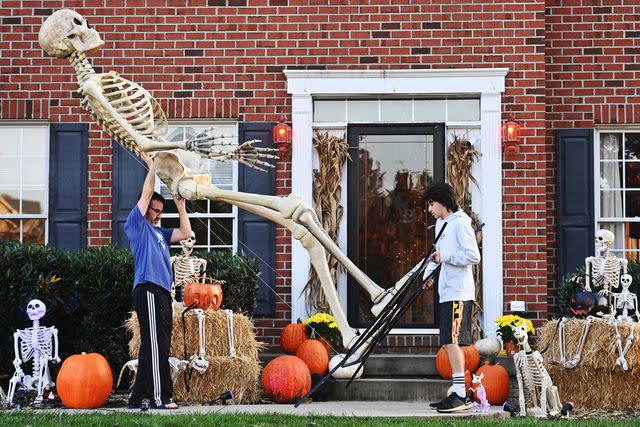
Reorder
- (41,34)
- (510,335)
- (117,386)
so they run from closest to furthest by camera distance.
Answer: (41,34) < (117,386) < (510,335)

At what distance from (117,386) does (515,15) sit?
544cm

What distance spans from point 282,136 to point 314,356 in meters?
2.36

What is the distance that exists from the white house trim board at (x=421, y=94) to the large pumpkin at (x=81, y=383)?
2800 mm

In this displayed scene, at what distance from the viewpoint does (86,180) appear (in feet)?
38.4

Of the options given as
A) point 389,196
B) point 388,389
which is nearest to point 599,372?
point 388,389

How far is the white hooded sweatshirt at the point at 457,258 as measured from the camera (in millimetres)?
8500

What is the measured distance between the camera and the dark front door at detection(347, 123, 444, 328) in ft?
37.9

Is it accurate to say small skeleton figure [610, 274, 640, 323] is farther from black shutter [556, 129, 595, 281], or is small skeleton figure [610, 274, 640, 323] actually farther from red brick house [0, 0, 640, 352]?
black shutter [556, 129, 595, 281]

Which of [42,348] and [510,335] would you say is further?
[510,335]

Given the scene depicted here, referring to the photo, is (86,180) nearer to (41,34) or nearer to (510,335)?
(41,34)

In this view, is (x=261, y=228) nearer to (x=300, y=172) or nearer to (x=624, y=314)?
(x=300, y=172)

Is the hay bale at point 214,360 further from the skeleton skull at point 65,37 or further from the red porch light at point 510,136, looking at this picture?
the red porch light at point 510,136

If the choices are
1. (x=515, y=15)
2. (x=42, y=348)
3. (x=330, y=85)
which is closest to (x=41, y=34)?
(x=42, y=348)

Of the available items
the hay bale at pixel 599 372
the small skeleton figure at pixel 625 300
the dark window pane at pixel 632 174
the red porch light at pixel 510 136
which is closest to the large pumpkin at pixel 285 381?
the hay bale at pixel 599 372
